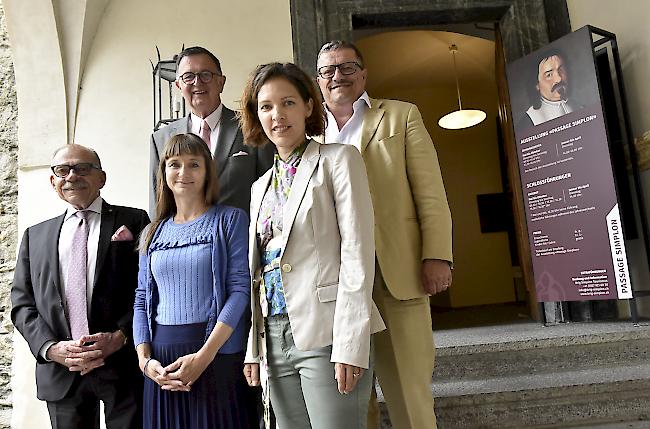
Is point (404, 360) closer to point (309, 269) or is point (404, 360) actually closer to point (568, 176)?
point (309, 269)

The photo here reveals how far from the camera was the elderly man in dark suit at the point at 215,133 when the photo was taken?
6.79 ft

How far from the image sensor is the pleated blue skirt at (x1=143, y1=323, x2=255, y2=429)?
165 centimetres

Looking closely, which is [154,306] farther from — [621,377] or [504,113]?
[504,113]

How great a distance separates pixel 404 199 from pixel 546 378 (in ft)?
5.19

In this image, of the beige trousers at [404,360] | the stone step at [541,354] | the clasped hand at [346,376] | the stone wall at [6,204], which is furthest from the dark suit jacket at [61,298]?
the stone wall at [6,204]

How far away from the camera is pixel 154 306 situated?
1.77 meters

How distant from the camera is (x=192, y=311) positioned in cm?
169

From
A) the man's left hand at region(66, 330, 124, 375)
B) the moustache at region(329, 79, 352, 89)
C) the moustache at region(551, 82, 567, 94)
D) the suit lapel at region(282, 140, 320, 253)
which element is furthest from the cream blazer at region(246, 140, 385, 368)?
the moustache at region(551, 82, 567, 94)

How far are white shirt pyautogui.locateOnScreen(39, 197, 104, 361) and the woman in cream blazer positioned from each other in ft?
2.89

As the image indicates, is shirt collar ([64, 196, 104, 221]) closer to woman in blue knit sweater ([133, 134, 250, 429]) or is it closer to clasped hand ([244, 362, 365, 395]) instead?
woman in blue knit sweater ([133, 134, 250, 429])

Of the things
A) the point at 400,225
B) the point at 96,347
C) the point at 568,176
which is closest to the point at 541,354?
the point at 568,176

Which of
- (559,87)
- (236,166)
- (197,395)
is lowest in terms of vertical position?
(197,395)

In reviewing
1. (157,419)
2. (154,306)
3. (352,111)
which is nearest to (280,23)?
(352,111)

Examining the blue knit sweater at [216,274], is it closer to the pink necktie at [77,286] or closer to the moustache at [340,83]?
the pink necktie at [77,286]
